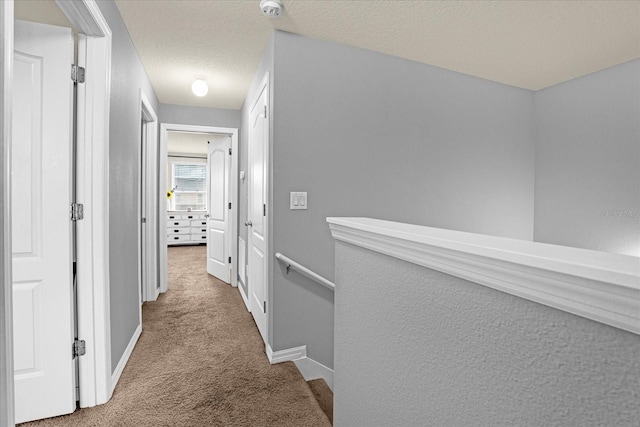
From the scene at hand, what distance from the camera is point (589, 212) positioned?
9.76 ft

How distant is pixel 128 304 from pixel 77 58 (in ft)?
5.32

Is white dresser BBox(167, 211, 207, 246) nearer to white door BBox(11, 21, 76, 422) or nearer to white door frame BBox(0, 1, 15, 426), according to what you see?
white door BBox(11, 21, 76, 422)

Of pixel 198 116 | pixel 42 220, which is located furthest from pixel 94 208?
pixel 198 116

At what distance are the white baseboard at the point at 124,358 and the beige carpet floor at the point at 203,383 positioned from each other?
4 centimetres

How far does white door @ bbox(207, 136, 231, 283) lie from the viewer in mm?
4469

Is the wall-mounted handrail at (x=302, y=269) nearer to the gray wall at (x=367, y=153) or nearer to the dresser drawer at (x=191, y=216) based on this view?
the gray wall at (x=367, y=153)

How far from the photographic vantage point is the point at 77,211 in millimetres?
1704

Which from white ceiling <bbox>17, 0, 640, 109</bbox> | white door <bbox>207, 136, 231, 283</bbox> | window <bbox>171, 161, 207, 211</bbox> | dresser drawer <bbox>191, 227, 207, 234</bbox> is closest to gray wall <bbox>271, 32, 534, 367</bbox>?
white ceiling <bbox>17, 0, 640, 109</bbox>

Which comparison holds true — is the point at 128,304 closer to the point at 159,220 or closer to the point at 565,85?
the point at 159,220

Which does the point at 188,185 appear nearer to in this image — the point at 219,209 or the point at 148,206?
the point at 219,209

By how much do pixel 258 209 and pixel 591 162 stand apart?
9.85 ft

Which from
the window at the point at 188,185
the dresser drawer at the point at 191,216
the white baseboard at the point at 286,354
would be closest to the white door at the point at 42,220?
the white baseboard at the point at 286,354

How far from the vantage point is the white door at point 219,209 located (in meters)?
4.47

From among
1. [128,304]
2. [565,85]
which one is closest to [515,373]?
[128,304]
